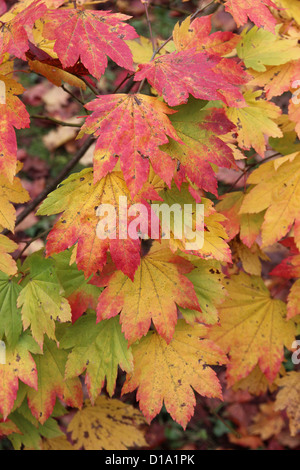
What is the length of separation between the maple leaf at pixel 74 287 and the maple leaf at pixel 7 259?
0.10 metres

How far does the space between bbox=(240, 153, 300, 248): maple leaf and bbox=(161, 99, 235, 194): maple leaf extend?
0.32 m

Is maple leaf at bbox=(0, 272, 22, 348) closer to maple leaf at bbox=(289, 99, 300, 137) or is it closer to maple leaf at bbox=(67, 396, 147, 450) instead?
maple leaf at bbox=(67, 396, 147, 450)

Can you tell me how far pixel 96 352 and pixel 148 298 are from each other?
7.9 inches

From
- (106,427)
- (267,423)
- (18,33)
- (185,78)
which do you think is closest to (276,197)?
(185,78)

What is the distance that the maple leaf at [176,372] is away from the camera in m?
0.98

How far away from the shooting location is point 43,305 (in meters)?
0.94

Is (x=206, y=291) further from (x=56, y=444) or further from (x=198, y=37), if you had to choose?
(x=56, y=444)

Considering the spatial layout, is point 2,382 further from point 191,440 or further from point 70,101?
point 70,101

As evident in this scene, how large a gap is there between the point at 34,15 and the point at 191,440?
2.03 meters

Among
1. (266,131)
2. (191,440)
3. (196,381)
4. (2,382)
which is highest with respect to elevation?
(266,131)

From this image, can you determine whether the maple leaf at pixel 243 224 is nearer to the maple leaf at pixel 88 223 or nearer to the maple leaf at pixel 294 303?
the maple leaf at pixel 294 303

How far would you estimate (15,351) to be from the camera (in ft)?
3.21

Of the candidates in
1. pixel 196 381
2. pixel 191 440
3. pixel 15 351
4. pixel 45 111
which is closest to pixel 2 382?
pixel 15 351

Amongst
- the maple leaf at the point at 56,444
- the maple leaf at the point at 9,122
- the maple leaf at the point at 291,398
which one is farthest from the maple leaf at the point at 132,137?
the maple leaf at the point at 56,444
